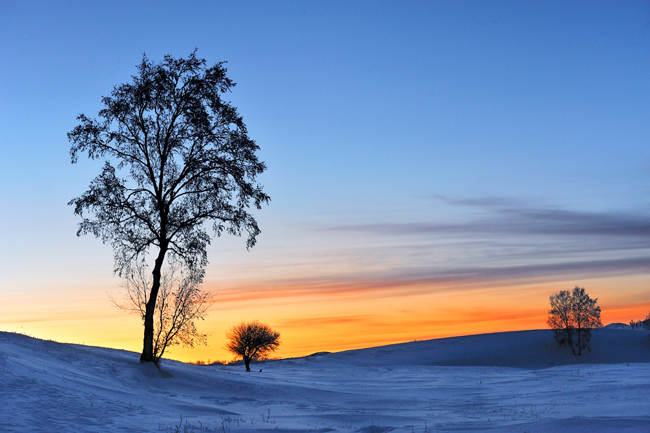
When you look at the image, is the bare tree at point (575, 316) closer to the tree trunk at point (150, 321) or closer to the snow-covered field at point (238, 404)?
the snow-covered field at point (238, 404)

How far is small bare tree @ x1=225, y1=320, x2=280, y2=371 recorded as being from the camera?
2247 inches

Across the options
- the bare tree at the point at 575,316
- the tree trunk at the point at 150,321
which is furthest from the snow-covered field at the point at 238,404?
the bare tree at the point at 575,316

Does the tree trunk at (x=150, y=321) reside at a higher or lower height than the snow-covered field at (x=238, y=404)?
higher

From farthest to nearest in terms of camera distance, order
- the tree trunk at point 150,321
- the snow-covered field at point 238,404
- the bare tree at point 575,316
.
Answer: the bare tree at point 575,316 < the tree trunk at point 150,321 < the snow-covered field at point 238,404

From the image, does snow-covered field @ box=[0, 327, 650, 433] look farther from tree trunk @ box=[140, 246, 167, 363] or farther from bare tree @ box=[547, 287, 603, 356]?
bare tree @ box=[547, 287, 603, 356]

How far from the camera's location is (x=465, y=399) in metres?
21.9

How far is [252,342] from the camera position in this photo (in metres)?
A: 57.1

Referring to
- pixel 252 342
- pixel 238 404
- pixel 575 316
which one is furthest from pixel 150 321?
pixel 575 316

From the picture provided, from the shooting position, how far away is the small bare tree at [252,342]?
57.1 metres

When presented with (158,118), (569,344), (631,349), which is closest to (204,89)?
(158,118)

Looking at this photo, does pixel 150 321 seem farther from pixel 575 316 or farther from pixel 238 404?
pixel 575 316

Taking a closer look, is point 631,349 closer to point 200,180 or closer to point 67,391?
point 200,180

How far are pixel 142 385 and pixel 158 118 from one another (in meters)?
11.7

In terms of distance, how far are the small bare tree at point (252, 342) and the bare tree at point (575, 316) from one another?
45.0m
